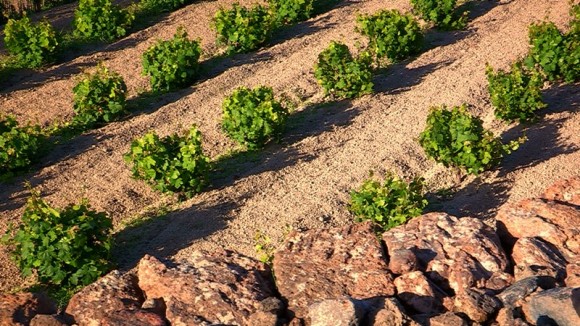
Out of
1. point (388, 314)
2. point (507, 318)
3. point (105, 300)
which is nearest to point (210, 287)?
point (105, 300)

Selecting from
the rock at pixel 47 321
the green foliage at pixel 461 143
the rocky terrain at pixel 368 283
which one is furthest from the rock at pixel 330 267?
the green foliage at pixel 461 143

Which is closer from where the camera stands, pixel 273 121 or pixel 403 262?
pixel 403 262

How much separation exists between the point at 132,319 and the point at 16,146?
6.41 m

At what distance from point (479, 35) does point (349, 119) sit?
392cm

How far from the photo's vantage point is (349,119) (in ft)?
38.9

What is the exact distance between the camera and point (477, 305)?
516 cm

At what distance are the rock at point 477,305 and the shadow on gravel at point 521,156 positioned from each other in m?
4.04

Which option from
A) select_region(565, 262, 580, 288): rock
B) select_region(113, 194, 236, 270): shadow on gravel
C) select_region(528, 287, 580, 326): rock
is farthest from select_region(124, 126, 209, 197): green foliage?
select_region(528, 287, 580, 326): rock

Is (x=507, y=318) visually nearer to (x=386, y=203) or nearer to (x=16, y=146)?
(x=386, y=203)

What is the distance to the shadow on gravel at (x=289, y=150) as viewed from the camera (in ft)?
35.1

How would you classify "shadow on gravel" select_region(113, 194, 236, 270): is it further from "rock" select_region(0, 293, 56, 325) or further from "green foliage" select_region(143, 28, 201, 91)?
"green foliage" select_region(143, 28, 201, 91)

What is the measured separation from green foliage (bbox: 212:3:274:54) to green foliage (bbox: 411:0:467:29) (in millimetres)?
2696

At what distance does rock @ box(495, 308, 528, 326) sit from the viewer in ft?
16.5

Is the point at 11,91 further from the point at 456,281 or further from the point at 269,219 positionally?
the point at 456,281
